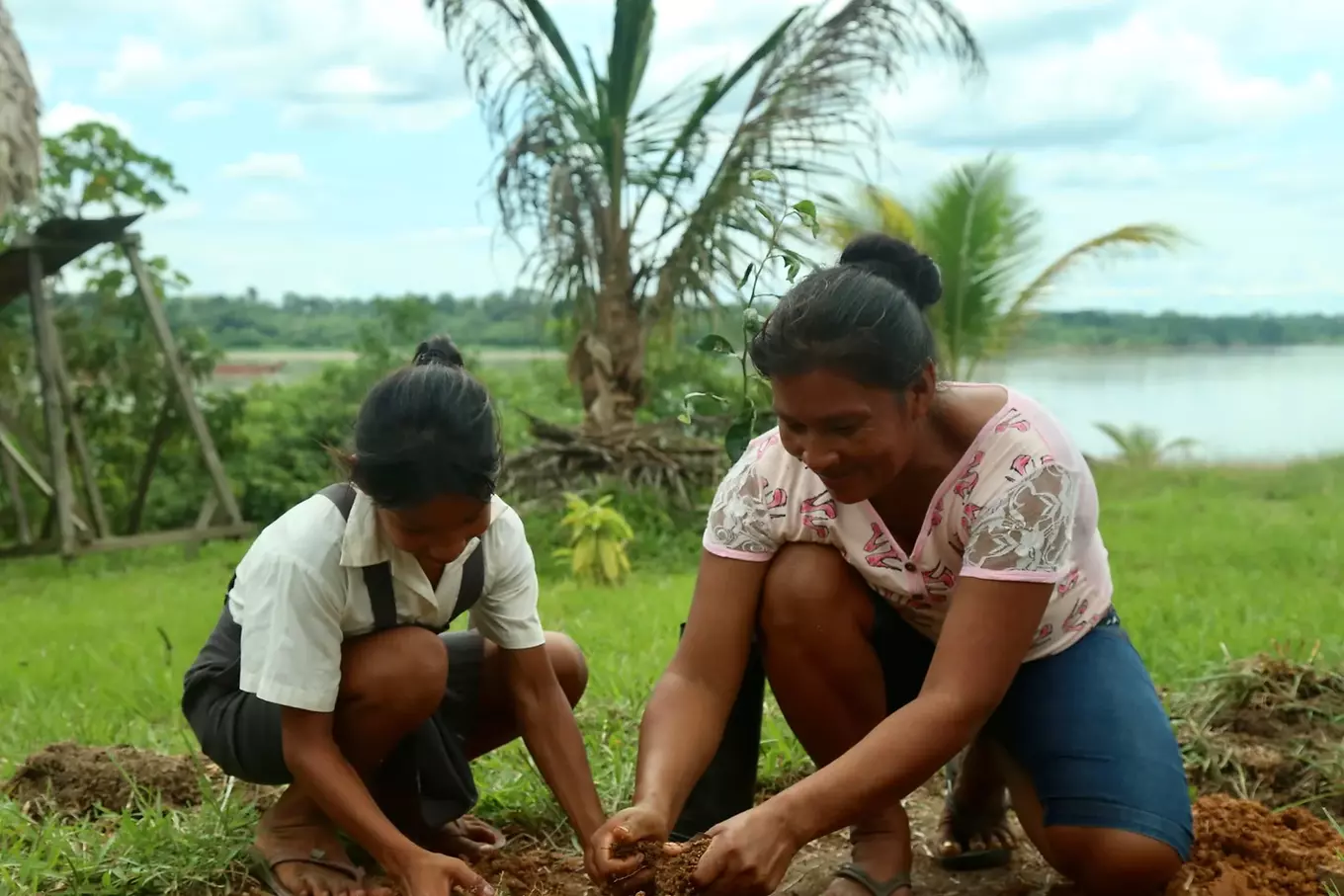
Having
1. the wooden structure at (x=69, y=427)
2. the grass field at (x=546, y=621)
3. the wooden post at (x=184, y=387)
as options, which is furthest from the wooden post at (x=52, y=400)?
the wooden post at (x=184, y=387)

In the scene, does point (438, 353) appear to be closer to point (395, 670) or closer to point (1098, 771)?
point (395, 670)

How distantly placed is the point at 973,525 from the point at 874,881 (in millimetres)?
678

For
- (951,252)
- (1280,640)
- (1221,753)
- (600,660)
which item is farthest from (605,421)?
(1221,753)

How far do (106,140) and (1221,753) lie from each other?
31.9ft

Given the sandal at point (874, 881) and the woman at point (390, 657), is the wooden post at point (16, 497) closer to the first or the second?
the woman at point (390, 657)

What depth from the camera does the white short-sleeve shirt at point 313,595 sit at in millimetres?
2225

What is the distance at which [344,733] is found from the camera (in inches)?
93.0

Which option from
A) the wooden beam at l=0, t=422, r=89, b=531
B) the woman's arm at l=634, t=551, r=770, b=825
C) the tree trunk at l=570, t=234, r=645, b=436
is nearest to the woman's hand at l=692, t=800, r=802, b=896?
the woman's arm at l=634, t=551, r=770, b=825

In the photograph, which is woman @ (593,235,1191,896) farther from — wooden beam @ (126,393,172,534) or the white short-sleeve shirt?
wooden beam @ (126,393,172,534)

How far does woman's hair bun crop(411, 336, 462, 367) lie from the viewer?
7.70 ft

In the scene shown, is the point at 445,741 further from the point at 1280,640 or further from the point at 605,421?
the point at 605,421

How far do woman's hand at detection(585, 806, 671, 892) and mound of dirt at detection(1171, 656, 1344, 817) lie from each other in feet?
5.04

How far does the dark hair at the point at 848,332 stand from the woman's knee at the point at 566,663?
37.2 inches

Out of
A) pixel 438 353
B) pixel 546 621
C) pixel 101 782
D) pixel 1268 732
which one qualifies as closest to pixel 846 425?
pixel 438 353
